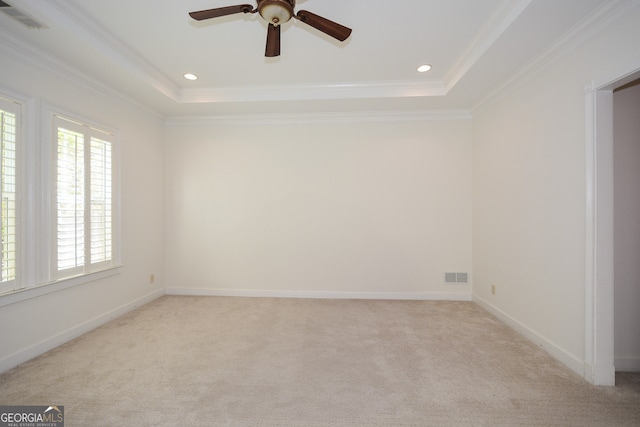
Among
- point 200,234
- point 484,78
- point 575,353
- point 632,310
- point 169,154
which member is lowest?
point 575,353

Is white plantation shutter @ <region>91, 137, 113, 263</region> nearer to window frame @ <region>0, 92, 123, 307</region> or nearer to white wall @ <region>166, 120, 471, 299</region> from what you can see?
window frame @ <region>0, 92, 123, 307</region>

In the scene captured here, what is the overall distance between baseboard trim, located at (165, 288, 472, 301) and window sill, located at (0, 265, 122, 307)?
45.7 inches

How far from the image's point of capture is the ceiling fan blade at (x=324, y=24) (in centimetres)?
173

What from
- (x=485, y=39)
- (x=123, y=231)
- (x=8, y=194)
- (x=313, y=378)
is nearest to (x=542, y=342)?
(x=313, y=378)

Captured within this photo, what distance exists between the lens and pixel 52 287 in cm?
255

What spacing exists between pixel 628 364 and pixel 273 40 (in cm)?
376

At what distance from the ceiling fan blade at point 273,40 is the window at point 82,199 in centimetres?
228

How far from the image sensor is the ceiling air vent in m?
1.91

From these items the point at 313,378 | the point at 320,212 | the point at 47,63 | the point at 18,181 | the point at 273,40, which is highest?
the point at 47,63

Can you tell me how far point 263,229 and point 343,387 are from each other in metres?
2.59

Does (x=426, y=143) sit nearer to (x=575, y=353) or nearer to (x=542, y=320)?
(x=542, y=320)

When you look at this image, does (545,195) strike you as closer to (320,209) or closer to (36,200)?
(320,209)

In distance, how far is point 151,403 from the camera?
6.07 ft

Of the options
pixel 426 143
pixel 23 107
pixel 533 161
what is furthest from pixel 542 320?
pixel 23 107
